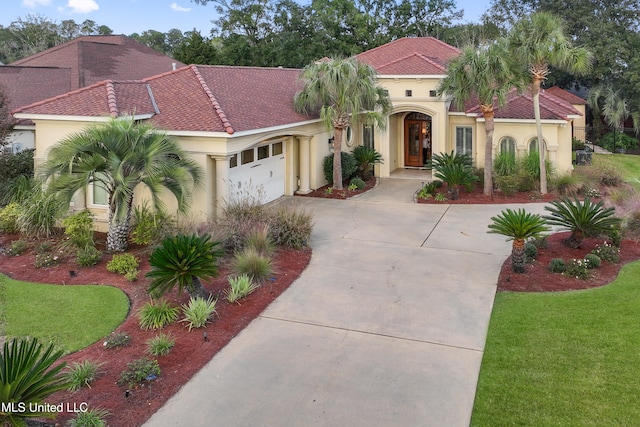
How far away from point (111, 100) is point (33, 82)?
1221 cm

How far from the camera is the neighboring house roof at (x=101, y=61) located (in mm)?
26188

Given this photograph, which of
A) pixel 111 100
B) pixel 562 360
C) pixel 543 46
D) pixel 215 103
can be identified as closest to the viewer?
pixel 562 360

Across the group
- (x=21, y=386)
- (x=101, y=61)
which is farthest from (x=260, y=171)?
(x=101, y=61)

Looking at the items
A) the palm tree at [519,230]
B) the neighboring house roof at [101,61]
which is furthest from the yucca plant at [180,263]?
the neighboring house roof at [101,61]

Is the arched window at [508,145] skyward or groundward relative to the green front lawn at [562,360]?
skyward

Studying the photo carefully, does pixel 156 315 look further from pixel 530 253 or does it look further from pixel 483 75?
pixel 483 75

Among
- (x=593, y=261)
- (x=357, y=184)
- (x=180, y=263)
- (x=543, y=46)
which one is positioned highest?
(x=543, y=46)

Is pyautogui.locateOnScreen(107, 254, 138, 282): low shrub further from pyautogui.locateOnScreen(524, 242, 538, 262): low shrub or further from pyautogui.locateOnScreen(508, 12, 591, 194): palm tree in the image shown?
pyautogui.locateOnScreen(508, 12, 591, 194): palm tree

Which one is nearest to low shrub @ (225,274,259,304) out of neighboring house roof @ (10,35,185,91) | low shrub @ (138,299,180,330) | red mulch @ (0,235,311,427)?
red mulch @ (0,235,311,427)

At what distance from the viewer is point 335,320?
948 centimetres

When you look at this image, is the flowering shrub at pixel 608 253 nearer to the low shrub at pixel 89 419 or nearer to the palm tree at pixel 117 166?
the palm tree at pixel 117 166

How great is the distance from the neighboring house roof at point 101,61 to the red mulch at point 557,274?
1880 cm

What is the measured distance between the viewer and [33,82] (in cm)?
2467

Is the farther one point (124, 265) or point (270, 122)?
point (270, 122)
